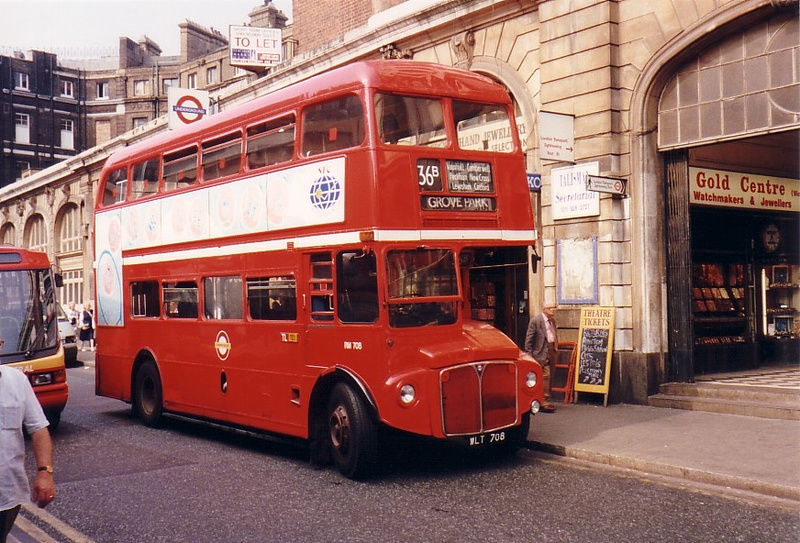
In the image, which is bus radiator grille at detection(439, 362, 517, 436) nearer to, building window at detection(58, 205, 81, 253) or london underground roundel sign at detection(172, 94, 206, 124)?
london underground roundel sign at detection(172, 94, 206, 124)

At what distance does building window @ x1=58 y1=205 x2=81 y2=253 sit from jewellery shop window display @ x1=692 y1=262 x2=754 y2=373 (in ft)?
101

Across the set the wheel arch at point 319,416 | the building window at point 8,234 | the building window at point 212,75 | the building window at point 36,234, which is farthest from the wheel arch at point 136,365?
the building window at point 212,75

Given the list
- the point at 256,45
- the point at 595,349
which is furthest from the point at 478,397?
the point at 256,45

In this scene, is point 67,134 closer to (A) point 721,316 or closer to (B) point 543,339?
(A) point 721,316

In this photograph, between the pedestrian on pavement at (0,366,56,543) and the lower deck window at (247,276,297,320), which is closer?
the pedestrian on pavement at (0,366,56,543)

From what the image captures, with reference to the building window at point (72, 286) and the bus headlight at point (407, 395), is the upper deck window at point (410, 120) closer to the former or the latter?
the bus headlight at point (407, 395)

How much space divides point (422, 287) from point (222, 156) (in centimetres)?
374

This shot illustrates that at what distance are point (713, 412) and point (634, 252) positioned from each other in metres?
2.67

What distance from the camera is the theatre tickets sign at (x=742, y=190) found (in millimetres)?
13859

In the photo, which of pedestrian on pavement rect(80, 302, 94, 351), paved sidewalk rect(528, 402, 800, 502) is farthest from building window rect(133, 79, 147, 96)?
paved sidewalk rect(528, 402, 800, 502)

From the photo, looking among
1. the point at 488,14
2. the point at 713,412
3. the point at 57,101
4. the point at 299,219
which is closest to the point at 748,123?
the point at 713,412

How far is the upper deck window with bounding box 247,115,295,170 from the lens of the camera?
9550 mm

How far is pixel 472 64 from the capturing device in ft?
52.3

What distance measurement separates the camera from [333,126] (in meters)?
8.92
